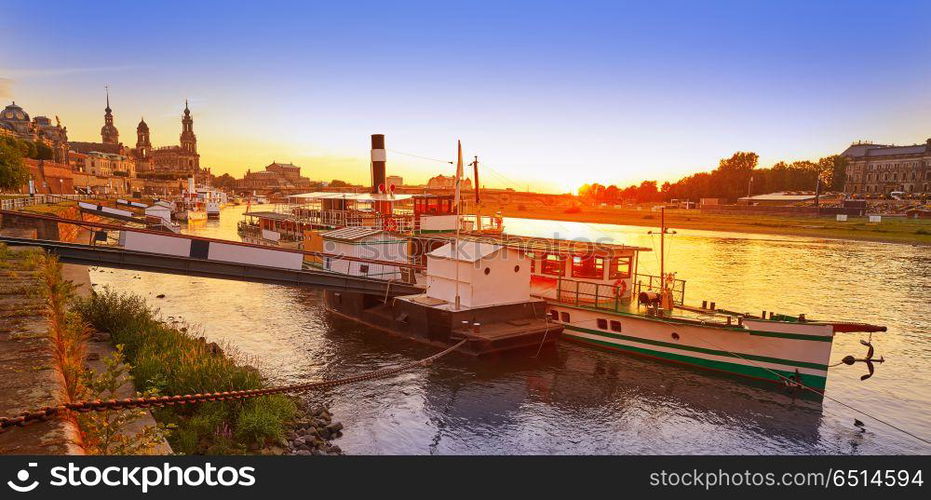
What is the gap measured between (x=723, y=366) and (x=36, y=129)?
202 meters

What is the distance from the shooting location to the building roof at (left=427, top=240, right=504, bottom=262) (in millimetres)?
24047

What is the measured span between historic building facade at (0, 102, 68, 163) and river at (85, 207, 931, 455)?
13970 centimetres

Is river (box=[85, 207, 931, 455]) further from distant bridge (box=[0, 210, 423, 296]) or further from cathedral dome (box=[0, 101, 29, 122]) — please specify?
cathedral dome (box=[0, 101, 29, 122])

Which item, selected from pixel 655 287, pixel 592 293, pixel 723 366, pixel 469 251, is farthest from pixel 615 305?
pixel 469 251

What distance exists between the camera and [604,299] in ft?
89.6

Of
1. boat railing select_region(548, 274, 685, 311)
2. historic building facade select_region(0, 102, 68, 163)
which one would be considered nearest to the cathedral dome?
historic building facade select_region(0, 102, 68, 163)

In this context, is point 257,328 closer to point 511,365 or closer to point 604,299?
point 511,365

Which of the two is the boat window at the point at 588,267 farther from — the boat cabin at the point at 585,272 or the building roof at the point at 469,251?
the building roof at the point at 469,251

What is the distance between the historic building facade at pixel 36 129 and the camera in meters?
141

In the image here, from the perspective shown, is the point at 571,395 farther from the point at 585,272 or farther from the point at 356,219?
the point at 356,219

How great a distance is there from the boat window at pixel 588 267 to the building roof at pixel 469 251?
564cm

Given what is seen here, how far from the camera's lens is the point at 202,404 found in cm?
1365

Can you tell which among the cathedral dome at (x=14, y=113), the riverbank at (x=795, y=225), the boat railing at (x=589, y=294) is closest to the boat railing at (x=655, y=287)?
the boat railing at (x=589, y=294)

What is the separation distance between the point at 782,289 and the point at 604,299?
25.5 metres
